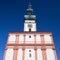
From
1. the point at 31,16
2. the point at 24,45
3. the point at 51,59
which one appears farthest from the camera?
the point at 31,16

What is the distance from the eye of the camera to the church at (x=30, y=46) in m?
27.7

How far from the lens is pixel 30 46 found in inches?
1152

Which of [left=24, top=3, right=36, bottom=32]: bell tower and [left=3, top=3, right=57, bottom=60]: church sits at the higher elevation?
[left=24, top=3, right=36, bottom=32]: bell tower

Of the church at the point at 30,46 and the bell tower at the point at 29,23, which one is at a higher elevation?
the bell tower at the point at 29,23

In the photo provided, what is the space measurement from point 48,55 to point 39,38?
448 centimetres

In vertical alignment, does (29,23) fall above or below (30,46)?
above

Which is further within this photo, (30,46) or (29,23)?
(29,23)

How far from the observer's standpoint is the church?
2766cm

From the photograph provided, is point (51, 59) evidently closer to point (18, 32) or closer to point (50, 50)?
point (50, 50)

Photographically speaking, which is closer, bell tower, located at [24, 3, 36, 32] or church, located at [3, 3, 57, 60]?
church, located at [3, 3, 57, 60]

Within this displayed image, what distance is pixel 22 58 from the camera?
27.3 meters

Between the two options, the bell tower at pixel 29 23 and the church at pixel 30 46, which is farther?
the bell tower at pixel 29 23

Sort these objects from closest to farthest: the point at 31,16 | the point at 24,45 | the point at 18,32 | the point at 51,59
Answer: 1. the point at 51,59
2. the point at 24,45
3. the point at 18,32
4. the point at 31,16

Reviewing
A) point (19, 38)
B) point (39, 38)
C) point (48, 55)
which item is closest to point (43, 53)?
point (48, 55)
